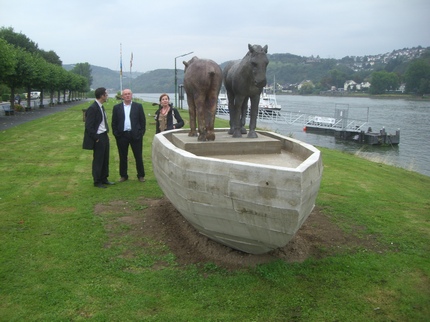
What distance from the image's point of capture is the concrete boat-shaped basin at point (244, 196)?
159 inches

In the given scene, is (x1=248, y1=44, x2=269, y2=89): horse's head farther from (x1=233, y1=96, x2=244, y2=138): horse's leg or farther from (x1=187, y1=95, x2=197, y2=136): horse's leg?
(x1=187, y1=95, x2=197, y2=136): horse's leg

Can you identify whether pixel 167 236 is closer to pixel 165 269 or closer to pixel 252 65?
pixel 165 269

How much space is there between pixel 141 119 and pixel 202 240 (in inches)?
164

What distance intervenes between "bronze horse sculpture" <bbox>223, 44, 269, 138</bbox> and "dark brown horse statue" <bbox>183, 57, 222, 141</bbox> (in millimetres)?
356

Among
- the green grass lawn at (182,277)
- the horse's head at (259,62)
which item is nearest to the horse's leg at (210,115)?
the horse's head at (259,62)

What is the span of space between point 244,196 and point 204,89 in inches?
93.5

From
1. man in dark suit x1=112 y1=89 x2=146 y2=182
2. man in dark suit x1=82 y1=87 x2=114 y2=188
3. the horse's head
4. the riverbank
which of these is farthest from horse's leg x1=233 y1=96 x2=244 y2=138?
the riverbank

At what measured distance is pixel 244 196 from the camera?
4.25 m

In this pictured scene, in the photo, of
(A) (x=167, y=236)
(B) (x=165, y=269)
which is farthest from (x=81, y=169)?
(B) (x=165, y=269)

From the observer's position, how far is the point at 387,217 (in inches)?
281

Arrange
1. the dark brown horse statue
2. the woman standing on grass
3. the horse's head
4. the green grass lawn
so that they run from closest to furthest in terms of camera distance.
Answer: the green grass lawn
the horse's head
the dark brown horse statue
the woman standing on grass

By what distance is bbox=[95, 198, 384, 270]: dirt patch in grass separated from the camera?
5047 mm

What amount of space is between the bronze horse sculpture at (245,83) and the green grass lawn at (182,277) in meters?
2.37

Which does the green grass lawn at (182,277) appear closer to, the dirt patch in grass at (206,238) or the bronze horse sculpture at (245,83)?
the dirt patch in grass at (206,238)
